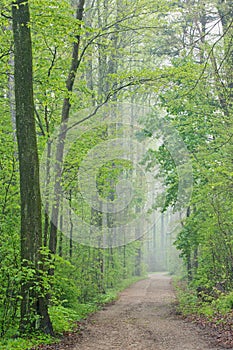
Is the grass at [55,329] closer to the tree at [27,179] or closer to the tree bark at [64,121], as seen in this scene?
the tree at [27,179]

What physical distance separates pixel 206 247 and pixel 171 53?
382 inches

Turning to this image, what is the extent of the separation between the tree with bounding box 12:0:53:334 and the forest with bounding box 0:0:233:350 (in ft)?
0.07

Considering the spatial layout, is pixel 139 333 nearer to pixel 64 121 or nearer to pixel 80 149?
pixel 64 121

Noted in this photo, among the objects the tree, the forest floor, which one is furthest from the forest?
the forest floor

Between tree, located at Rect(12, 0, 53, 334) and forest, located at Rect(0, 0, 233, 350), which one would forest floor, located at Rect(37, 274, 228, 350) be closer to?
forest, located at Rect(0, 0, 233, 350)

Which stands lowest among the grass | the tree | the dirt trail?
the dirt trail

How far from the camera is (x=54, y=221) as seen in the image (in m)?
11.6

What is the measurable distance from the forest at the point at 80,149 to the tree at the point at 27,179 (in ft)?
0.07

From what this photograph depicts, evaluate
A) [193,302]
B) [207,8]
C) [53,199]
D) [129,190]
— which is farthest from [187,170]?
[129,190]

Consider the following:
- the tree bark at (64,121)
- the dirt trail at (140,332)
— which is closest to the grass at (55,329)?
the dirt trail at (140,332)

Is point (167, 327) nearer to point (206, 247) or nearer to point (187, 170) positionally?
point (206, 247)

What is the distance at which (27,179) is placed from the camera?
851cm

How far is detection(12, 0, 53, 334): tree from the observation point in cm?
831

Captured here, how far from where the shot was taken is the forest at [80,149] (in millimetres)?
8492
